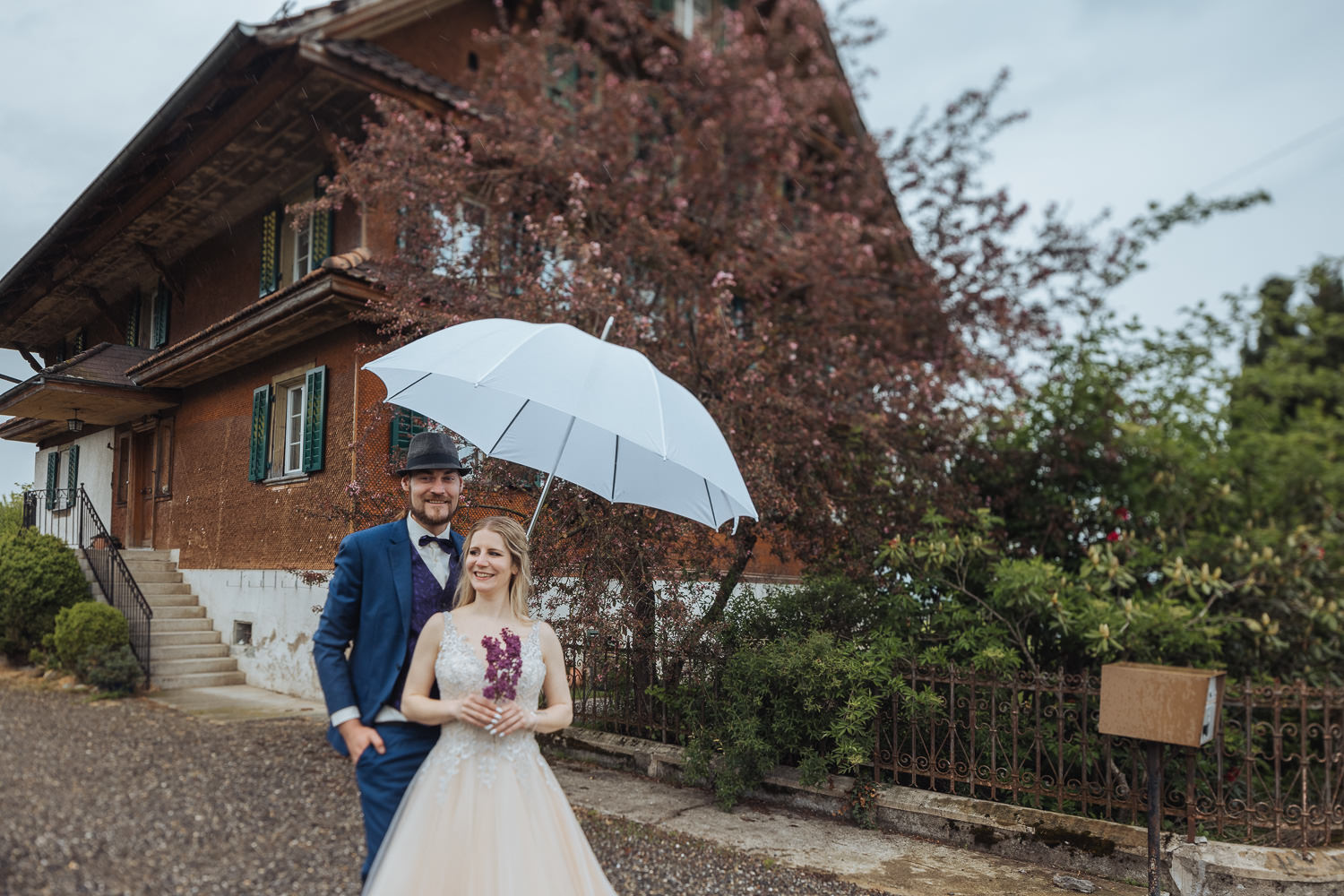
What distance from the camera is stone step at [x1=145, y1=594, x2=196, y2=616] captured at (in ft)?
38.6

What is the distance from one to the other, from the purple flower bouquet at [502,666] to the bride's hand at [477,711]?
2.9 inches

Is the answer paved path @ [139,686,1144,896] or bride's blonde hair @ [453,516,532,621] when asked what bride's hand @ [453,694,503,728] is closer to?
bride's blonde hair @ [453,516,532,621]

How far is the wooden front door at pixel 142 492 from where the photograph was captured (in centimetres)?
1345

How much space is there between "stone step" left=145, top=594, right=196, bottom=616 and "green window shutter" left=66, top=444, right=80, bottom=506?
2649 mm

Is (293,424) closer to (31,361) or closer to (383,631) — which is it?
(31,361)

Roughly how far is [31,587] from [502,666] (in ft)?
31.7

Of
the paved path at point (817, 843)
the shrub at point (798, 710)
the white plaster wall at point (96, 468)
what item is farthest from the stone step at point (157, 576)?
the shrub at point (798, 710)

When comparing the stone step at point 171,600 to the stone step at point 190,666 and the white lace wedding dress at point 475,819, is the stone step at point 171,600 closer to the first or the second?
the stone step at point 190,666

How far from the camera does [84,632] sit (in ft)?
30.7

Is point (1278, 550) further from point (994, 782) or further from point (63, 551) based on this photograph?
point (63, 551)

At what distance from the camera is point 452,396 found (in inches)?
172

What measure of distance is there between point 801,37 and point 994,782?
11338 millimetres

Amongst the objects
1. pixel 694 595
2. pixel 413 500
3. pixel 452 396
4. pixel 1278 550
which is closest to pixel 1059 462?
pixel 1278 550

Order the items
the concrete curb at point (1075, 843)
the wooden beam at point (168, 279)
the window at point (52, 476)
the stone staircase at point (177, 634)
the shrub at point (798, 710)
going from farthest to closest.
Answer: the wooden beam at point (168, 279)
the window at point (52, 476)
the stone staircase at point (177, 634)
the shrub at point (798, 710)
the concrete curb at point (1075, 843)
